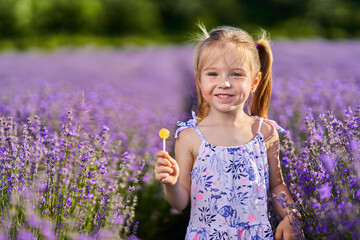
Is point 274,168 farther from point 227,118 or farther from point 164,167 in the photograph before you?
point 164,167

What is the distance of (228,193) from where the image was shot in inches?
78.4

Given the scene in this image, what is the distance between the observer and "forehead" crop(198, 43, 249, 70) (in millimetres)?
1962

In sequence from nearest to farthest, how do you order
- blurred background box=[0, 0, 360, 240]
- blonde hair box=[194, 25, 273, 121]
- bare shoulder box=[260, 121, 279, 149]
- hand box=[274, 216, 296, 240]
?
hand box=[274, 216, 296, 240], blonde hair box=[194, 25, 273, 121], bare shoulder box=[260, 121, 279, 149], blurred background box=[0, 0, 360, 240]

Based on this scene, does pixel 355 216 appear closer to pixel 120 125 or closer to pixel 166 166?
pixel 166 166

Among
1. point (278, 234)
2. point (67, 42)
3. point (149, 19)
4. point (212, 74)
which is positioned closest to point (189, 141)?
point (212, 74)

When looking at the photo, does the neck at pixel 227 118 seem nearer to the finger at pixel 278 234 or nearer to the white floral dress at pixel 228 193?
the white floral dress at pixel 228 193

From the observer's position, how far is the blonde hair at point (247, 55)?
201cm

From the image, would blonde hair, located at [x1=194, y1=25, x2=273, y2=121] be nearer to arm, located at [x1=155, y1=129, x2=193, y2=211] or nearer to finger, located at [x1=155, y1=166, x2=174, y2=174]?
arm, located at [x1=155, y1=129, x2=193, y2=211]

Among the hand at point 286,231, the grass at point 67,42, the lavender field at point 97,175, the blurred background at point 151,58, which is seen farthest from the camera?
the grass at point 67,42

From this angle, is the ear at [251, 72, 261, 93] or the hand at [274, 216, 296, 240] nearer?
the hand at [274, 216, 296, 240]

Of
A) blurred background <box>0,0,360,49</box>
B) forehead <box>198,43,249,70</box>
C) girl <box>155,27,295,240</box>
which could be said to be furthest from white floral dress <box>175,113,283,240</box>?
blurred background <box>0,0,360,49</box>

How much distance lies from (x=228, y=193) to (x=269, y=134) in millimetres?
348

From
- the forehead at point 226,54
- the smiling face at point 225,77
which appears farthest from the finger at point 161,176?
the forehead at point 226,54

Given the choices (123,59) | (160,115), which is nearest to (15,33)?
(123,59)
